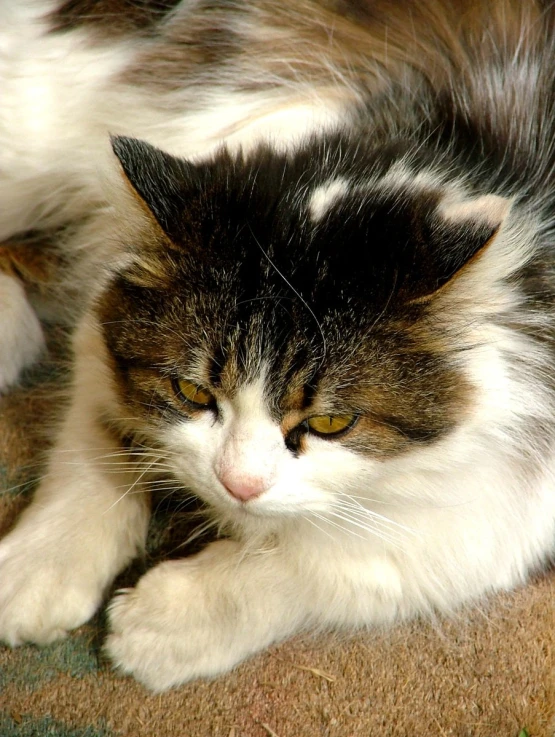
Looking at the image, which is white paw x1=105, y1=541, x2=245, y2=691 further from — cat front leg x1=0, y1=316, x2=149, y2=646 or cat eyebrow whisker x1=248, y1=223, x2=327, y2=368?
cat eyebrow whisker x1=248, y1=223, x2=327, y2=368

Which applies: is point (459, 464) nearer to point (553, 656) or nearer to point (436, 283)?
point (436, 283)

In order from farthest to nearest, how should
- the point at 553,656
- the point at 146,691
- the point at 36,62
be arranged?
the point at 36,62 < the point at 553,656 < the point at 146,691

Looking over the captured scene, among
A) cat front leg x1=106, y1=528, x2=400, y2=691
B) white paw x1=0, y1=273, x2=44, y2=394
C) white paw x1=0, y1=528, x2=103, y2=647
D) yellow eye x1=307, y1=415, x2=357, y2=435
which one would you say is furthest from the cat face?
white paw x1=0, y1=273, x2=44, y2=394

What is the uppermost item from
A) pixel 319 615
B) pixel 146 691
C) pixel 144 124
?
pixel 144 124

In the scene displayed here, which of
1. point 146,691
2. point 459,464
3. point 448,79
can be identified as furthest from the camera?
point 448,79

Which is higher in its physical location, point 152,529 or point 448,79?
point 448,79

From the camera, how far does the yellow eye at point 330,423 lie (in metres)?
1.26

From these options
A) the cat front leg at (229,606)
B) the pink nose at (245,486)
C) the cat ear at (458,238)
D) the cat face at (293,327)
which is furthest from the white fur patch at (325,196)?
the cat front leg at (229,606)

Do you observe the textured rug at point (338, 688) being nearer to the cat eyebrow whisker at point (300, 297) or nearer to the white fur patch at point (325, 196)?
the cat eyebrow whisker at point (300, 297)

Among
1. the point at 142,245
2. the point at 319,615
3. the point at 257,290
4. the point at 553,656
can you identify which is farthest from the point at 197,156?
the point at 553,656

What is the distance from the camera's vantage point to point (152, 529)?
1747 millimetres

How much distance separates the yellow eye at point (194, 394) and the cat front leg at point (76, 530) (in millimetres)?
250

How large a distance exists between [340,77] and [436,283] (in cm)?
82

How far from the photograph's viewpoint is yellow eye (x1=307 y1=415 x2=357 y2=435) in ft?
4.14
